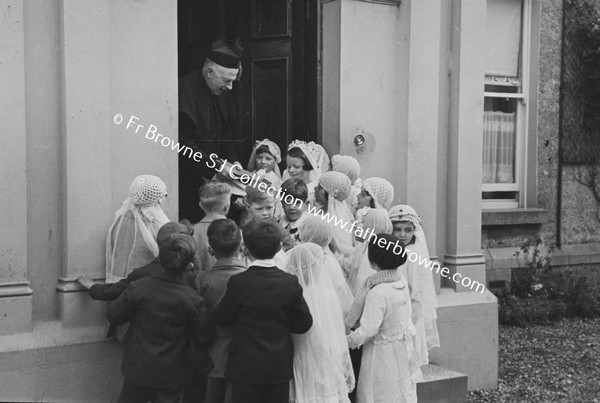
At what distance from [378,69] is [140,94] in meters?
2.29

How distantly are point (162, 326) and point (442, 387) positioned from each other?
273cm

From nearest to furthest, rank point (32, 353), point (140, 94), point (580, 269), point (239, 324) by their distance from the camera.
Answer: point (239, 324), point (32, 353), point (140, 94), point (580, 269)

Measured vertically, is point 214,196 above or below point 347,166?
below

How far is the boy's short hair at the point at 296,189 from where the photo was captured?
6195 mm

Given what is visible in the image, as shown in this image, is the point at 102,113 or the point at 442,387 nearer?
the point at 102,113

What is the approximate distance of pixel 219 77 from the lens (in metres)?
6.93

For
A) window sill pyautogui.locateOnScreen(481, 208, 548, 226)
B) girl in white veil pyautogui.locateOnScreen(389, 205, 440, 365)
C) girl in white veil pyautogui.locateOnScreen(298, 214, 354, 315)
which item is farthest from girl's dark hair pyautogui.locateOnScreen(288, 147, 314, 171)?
window sill pyautogui.locateOnScreen(481, 208, 548, 226)

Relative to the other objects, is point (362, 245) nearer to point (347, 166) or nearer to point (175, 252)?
point (347, 166)

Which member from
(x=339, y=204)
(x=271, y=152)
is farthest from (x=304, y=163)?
(x=339, y=204)

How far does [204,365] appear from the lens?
5.07 m

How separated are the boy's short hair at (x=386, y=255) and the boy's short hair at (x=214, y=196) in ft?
3.32

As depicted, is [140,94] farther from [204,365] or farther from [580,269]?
[580,269]

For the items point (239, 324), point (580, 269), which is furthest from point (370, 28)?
point (580, 269)

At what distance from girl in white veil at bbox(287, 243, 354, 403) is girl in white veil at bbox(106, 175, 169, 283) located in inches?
37.5
